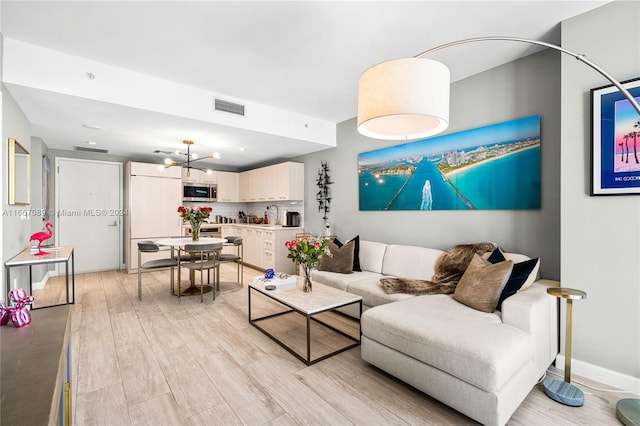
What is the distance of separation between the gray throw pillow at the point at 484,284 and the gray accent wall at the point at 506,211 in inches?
29.0

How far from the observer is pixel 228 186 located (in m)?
7.41

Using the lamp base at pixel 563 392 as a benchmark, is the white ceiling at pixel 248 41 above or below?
above

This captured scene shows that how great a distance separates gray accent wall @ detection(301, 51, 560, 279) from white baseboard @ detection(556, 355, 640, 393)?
30.0 inches

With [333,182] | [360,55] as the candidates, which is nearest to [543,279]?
[360,55]

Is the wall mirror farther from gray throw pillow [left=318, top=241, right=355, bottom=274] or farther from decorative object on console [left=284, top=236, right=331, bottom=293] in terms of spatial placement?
gray throw pillow [left=318, top=241, right=355, bottom=274]

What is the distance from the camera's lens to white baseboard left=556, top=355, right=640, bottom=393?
206cm

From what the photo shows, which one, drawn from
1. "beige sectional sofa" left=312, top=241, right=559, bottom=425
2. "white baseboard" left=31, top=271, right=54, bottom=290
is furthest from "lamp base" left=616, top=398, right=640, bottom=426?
"white baseboard" left=31, top=271, right=54, bottom=290

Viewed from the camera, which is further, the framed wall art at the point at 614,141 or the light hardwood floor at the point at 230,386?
the framed wall art at the point at 614,141

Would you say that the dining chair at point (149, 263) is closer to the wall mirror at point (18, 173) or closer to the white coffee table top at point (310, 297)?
the wall mirror at point (18, 173)

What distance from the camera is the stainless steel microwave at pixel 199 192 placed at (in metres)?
6.75

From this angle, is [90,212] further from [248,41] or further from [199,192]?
[248,41]

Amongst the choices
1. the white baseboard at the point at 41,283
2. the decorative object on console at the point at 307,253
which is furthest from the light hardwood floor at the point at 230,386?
the white baseboard at the point at 41,283

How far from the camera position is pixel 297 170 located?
5.85 m

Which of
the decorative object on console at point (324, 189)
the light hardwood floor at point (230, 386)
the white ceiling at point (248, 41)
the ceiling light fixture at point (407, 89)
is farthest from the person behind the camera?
the decorative object on console at point (324, 189)
